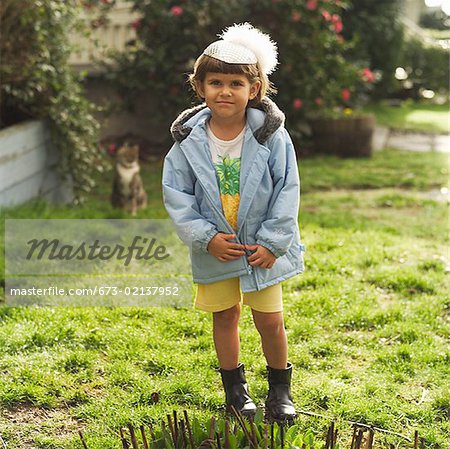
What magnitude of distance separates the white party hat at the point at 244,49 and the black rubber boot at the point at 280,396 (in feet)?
3.73

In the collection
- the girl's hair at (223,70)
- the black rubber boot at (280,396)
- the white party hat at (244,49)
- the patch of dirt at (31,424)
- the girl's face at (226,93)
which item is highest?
the white party hat at (244,49)

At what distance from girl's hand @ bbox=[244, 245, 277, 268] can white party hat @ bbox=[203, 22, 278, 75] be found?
64 centimetres

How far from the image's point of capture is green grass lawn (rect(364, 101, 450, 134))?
11738mm

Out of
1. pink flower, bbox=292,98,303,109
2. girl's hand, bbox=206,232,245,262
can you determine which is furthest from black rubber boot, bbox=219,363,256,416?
pink flower, bbox=292,98,303,109

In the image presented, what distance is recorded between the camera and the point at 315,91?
8.76m

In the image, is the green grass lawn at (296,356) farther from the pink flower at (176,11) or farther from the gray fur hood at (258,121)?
the pink flower at (176,11)

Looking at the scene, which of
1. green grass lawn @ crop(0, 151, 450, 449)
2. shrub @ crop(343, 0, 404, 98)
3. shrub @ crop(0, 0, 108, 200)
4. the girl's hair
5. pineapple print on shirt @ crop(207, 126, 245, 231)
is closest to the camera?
the girl's hair

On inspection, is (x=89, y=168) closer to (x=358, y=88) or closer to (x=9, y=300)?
(x=9, y=300)

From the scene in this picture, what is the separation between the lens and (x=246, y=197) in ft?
8.86

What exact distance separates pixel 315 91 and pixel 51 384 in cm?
632

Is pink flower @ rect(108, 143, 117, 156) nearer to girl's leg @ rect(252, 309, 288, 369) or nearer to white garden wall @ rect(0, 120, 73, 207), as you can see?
white garden wall @ rect(0, 120, 73, 207)

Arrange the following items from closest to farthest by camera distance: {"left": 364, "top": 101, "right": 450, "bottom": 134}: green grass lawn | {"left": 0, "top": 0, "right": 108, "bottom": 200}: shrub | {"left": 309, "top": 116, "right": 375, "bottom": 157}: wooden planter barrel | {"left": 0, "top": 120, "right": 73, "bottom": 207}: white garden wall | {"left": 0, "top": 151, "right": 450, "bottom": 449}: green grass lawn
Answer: {"left": 0, "top": 151, "right": 450, "bottom": 449}: green grass lawn
{"left": 0, "top": 120, "right": 73, "bottom": 207}: white garden wall
{"left": 0, "top": 0, "right": 108, "bottom": 200}: shrub
{"left": 309, "top": 116, "right": 375, "bottom": 157}: wooden planter barrel
{"left": 364, "top": 101, "right": 450, "bottom": 134}: green grass lawn

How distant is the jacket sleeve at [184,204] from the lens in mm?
2678

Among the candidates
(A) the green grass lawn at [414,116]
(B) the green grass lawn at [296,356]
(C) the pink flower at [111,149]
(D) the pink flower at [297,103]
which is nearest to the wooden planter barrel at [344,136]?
(D) the pink flower at [297,103]
